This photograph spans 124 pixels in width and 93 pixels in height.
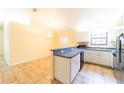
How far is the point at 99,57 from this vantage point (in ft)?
12.3

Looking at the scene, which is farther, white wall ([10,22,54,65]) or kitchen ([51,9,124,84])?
white wall ([10,22,54,65])

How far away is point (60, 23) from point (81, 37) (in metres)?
1.30

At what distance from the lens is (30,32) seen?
4531mm

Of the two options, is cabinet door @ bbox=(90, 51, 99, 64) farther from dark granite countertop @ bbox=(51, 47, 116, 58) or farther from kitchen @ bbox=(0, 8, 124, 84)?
dark granite countertop @ bbox=(51, 47, 116, 58)

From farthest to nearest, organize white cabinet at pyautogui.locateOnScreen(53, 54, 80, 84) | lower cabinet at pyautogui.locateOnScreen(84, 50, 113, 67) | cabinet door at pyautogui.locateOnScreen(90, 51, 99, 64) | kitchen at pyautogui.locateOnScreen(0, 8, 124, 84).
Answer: cabinet door at pyautogui.locateOnScreen(90, 51, 99, 64), lower cabinet at pyautogui.locateOnScreen(84, 50, 113, 67), kitchen at pyautogui.locateOnScreen(0, 8, 124, 84), white cabinet at pyautogui.locateOnScreen(53, 54, 80, 84)

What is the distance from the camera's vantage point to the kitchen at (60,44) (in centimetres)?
258

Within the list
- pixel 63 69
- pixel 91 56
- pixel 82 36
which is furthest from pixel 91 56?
pixel 63 69

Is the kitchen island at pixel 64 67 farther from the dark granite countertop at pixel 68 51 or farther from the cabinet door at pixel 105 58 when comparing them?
the cabinet door at pixel 105 58

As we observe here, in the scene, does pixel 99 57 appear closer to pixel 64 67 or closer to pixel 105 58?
pixel 105 58

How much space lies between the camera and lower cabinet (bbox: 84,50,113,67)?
330 cm

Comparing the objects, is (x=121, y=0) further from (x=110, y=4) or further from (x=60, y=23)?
(x=60, y=23)

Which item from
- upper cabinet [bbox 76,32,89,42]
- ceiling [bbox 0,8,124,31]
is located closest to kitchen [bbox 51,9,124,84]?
upper cabinet [bbox 76,32,89,42]

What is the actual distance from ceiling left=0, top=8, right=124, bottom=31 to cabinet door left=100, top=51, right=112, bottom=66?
105 centimetres
